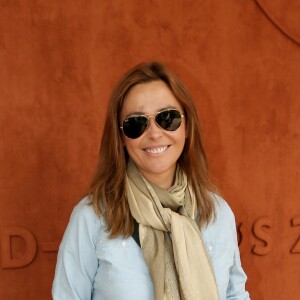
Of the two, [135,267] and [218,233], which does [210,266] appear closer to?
[218,233]

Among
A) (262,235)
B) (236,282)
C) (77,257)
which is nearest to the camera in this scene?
(77,257)

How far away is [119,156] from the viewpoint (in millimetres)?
1317

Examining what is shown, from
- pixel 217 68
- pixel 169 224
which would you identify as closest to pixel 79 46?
pixel 217 68

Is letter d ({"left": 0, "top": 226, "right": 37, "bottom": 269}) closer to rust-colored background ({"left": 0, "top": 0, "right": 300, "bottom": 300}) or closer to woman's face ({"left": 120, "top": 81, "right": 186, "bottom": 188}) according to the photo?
rust-colored background ({"left": 0, "top": 0, "right": 300, "bottom": 300})

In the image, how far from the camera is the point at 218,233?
1.39 meters

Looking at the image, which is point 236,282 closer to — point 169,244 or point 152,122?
point 169,244

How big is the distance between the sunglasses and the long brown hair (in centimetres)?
5

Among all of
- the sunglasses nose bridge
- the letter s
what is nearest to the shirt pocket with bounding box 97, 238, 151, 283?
the sunglasses nose bridge

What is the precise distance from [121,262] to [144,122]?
44 cm

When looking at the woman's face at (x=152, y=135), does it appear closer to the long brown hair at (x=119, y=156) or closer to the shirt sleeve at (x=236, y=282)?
the long brown hair at (x=119, y=156)

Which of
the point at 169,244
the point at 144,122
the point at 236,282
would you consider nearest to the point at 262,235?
the point at 236,282

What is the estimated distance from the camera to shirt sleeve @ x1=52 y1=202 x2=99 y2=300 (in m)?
1.22

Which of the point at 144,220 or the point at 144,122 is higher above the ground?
the point at 144,122

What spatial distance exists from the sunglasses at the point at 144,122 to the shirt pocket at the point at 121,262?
Result: 34cm
